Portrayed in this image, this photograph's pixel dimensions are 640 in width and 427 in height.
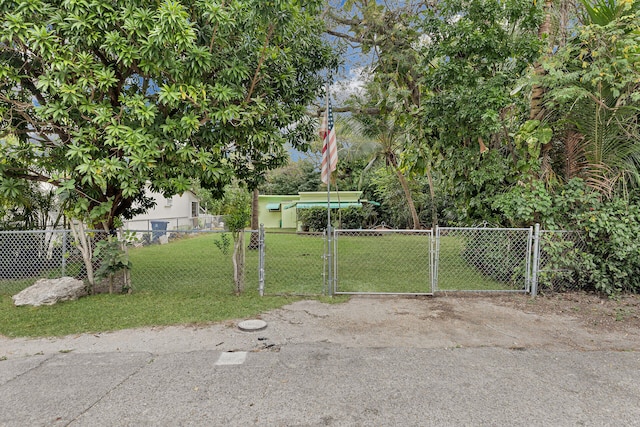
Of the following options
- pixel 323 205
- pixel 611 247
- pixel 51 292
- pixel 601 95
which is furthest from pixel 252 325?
pixel 323 205

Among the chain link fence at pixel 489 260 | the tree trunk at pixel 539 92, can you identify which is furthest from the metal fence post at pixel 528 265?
the tree trunk at pixel 539 92

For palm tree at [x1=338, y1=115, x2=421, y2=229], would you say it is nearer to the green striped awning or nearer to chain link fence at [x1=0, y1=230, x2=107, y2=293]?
the green striped awning

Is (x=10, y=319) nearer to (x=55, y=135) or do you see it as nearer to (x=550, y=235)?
(x=55, y=135)

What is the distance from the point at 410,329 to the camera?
4.52 meters

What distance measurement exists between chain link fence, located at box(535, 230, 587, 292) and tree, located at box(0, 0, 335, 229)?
506 cm

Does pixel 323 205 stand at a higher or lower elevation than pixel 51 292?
higher

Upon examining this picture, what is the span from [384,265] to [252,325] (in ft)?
17.9

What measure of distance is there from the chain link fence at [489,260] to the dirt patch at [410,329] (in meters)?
0.69

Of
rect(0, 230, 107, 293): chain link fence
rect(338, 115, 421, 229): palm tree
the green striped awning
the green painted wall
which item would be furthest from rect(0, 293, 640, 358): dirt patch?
the green painted wall

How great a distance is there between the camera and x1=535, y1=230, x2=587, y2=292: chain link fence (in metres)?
5.98

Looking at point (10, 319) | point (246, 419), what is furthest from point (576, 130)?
point (10, 319)

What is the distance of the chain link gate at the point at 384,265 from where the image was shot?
6.22 meters

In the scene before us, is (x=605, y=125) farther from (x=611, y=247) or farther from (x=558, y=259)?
(x=558, y=259)

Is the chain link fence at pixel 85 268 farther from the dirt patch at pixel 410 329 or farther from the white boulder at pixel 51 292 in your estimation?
the dirt patch at pixel 410 329
